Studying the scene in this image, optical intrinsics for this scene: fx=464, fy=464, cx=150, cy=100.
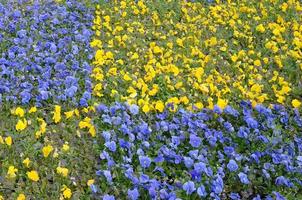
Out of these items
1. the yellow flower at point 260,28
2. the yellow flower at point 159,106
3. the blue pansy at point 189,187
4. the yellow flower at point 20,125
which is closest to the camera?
the blue pansy at point 189,187

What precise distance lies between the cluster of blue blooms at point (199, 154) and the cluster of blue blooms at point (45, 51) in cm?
71

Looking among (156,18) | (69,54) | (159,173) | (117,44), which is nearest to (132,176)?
(159,173)

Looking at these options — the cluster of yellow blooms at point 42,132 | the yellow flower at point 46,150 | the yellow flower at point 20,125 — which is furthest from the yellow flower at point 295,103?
the yellow flower at point 20,125

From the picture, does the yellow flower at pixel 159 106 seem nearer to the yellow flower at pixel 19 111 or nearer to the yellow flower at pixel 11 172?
the yellow flower at pixel 19 111

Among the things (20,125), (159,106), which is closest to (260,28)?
(159,106)

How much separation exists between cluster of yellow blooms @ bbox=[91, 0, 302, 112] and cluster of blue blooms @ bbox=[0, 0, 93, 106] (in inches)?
8.6

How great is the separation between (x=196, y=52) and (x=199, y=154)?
2155mm

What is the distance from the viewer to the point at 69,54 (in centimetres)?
579

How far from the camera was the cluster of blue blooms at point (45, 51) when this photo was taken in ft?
16.7

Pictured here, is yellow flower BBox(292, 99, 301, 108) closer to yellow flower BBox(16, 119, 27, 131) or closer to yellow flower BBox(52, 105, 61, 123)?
yellow flower BBox(52, 105, 61, 123)

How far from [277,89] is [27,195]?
10.8 ft

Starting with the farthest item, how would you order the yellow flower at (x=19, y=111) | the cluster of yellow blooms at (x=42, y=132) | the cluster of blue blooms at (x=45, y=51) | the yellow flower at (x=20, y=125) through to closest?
the cluster of blue blooms at (x=45, y=51), the yellow flower at (x=19, y=111), the yellow flower at (x=20, y=125), the cluster of yellow blooms at (x=42, y=132)

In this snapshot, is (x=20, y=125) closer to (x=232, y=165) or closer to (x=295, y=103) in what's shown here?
(x=232, y=165)

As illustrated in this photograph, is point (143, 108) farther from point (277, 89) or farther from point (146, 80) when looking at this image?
point (277, 89)
